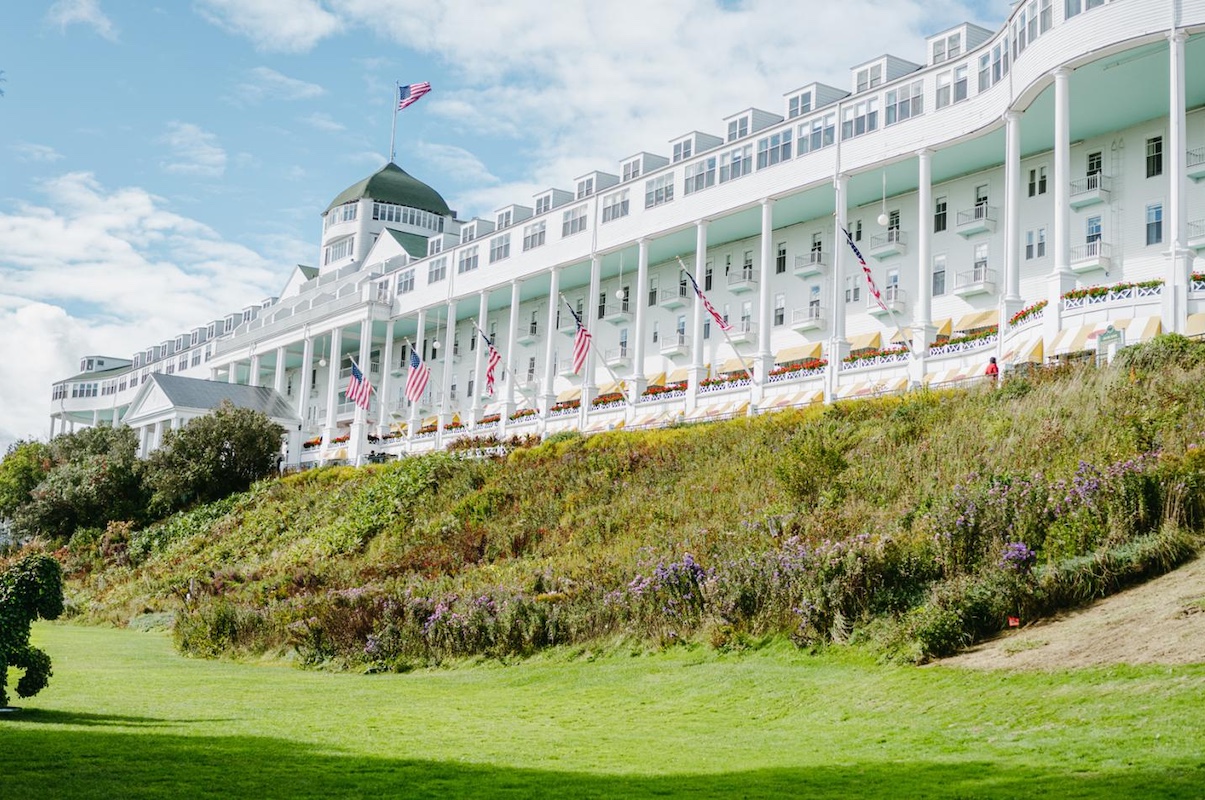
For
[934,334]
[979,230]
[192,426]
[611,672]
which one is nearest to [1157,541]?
[611,672]

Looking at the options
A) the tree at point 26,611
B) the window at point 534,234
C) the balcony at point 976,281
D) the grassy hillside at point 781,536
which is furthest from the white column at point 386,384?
the tree at point 26,611

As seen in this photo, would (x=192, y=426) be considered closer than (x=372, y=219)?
Yes

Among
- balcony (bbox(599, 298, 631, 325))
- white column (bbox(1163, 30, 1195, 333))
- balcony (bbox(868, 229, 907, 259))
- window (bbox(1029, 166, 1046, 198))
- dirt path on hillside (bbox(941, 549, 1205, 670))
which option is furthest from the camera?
balcony (bbox(599, 298, 631, 325))

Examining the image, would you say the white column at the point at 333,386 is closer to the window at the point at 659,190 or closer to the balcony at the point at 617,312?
the balcony at the point at 617,312

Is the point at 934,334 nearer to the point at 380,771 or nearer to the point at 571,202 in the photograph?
the point at 571,202

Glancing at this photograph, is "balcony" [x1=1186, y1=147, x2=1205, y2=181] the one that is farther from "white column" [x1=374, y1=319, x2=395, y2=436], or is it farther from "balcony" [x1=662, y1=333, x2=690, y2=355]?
"white column" [x1=374, y1=319, x2=395, y2=436]

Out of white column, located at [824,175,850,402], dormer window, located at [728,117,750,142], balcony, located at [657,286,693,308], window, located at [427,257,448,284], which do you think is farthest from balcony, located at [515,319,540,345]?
white column, located at [824,175,850,402]

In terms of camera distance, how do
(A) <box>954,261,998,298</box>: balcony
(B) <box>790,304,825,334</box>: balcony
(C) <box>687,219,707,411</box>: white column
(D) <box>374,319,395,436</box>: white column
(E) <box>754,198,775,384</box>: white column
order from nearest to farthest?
(A) <box>954,261,998,298</box>: balcony
(E) <box>754,198,775,384</box>: white column
(C) <box>687,219,707,411</box>: white column
(B) <box>790,304,825,334</box>: balcony
(D) <box>374,319,395,436</box>: white column

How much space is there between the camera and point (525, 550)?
1093 inches

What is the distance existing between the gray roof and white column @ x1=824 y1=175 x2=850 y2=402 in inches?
1570

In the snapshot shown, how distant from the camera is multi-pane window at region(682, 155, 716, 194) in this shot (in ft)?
155

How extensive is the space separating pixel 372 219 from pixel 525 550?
57574 mm

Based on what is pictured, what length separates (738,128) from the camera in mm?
47938

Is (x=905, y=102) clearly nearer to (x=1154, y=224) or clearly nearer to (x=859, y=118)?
(x=859, y=118)
